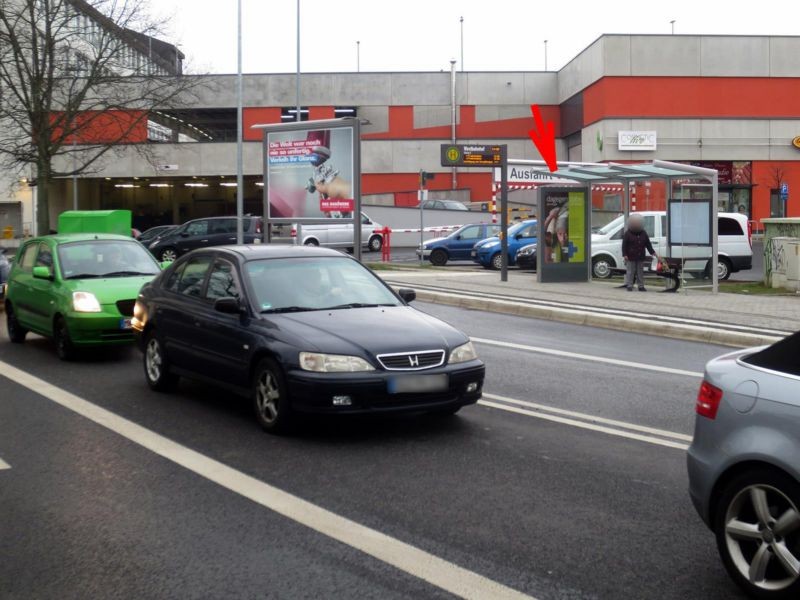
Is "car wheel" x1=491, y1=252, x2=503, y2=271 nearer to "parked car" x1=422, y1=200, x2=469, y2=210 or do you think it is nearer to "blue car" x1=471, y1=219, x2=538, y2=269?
"blue car" x1=471, y1=219, x2=538, y2=269

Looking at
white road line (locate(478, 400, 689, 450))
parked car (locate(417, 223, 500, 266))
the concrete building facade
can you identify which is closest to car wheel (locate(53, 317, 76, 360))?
white road line (locate(478, 400, 689, 450))

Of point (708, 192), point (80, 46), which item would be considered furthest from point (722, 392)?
point (80, 46)

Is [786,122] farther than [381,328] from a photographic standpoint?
Yes

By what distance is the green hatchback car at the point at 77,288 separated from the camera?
39.5ft

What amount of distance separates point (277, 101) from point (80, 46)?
2427cm

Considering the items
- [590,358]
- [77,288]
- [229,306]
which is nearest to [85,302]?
[77,288]

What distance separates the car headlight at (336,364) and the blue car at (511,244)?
74.9 ft

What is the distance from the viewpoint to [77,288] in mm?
12352

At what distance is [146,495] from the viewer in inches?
244

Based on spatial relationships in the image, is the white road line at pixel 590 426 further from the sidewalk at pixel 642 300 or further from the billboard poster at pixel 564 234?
the billboard poster at pixel 564 234

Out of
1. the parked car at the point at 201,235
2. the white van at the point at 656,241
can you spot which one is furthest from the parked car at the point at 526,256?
the parked car at the point at 201,235

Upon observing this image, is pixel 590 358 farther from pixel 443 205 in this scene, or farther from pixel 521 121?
pixel 521 121

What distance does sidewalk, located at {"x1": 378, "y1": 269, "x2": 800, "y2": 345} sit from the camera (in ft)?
50.9

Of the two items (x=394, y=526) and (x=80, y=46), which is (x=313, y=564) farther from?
(x=80, y=46)
